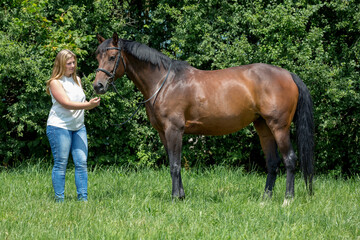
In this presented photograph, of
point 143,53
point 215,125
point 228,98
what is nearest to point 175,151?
point 215,125

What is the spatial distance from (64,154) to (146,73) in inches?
60.7

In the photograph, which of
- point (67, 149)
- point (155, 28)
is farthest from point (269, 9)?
point (67, 149)

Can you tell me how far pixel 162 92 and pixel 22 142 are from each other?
466 centimetres

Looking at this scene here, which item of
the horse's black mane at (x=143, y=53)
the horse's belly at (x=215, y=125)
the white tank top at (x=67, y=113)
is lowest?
the horse's belly at (x=215, y=125)

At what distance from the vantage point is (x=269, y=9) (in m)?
7.84

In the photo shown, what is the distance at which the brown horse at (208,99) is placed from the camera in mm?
5348

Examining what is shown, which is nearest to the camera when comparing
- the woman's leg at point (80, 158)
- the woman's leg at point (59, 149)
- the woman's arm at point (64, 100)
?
the woman's arm at point (64, 100)

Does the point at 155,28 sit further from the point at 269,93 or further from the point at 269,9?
the point at 269,93

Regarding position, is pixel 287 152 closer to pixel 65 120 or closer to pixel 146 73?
pixel 146 73

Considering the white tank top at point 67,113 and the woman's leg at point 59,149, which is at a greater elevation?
the white tank top at point 67,113

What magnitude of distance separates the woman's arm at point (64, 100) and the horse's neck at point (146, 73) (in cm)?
85

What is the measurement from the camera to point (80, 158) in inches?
201

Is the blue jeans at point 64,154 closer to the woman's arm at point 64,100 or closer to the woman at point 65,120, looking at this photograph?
the woman at point 65,120

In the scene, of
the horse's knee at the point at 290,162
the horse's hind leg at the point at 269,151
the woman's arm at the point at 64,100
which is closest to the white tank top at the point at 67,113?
the woman's arm at the point at 64,100
